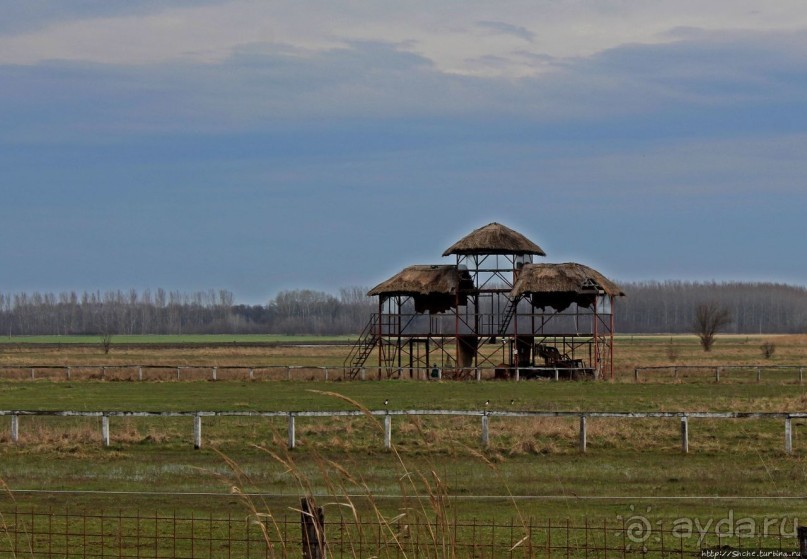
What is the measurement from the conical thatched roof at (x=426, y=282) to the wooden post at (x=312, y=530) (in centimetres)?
5448

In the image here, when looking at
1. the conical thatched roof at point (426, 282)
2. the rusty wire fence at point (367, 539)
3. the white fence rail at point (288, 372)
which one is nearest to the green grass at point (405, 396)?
the white fence rail at point (288, 372)

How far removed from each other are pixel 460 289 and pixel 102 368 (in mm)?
19554

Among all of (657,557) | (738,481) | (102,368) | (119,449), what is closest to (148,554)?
(657,557)

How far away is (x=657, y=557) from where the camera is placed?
1253 centimetres

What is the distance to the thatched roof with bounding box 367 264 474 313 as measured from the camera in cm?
6325

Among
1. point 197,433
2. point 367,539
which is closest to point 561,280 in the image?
point 197,433

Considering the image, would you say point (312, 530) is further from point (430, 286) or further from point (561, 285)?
point (430, 286)

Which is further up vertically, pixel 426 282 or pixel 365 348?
pixel 426 282

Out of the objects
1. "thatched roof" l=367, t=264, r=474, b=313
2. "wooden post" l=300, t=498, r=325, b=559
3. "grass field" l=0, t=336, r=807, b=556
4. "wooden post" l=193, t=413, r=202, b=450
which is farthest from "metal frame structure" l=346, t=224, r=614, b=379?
"wooden post" l=300, t=498, r=325, b=559

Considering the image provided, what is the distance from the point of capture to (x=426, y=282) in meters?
63.8

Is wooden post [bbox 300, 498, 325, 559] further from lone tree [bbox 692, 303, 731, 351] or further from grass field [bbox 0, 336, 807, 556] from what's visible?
lone tree [bbox 692, 303, 731, 351]

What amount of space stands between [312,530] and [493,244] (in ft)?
184

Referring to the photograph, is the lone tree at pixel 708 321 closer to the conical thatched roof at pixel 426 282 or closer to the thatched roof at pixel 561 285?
the thatched roof at pixel 561 285

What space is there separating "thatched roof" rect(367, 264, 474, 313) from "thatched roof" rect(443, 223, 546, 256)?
1.35 meters
